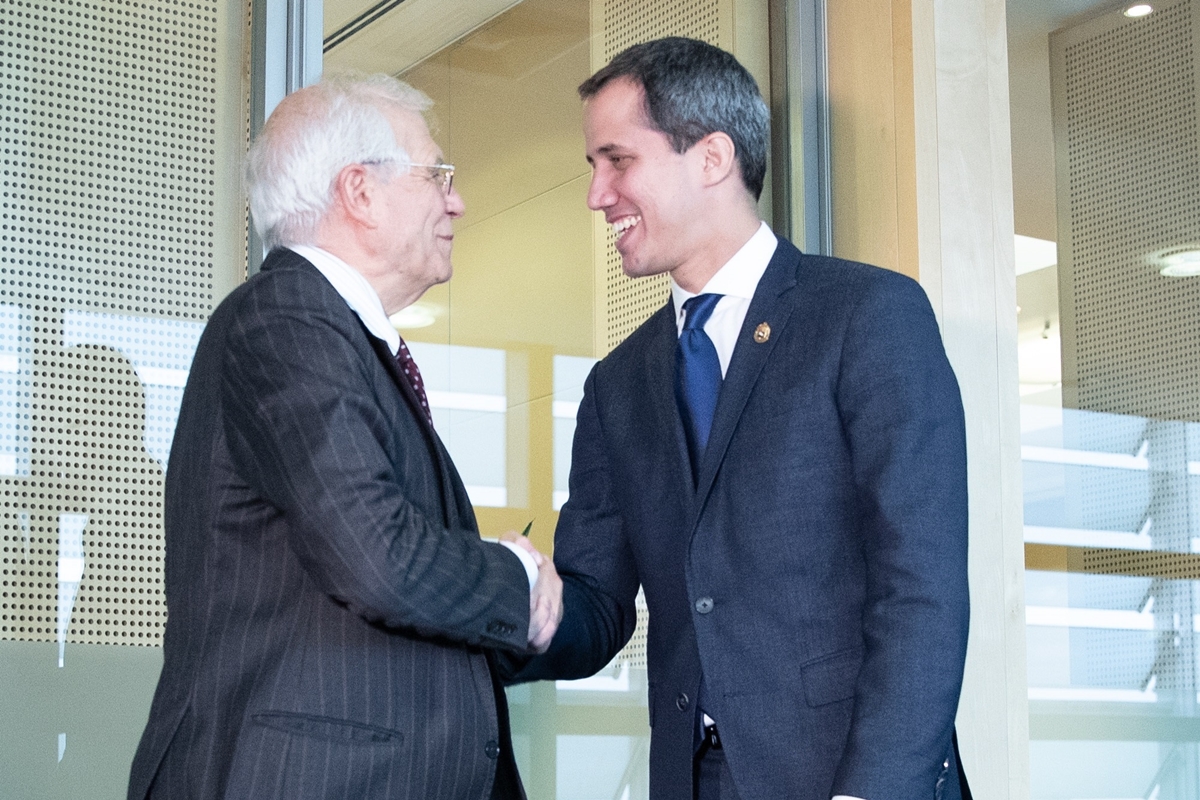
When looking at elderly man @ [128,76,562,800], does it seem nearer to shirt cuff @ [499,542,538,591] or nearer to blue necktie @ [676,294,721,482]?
shirt cuff @ [499,542,538,591]

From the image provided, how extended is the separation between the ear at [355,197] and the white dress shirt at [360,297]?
0.08 m

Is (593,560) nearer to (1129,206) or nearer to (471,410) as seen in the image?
(471,410)

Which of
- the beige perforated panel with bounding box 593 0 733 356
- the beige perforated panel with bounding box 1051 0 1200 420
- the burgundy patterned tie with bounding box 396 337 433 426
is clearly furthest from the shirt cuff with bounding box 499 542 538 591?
the beige perforated panel with bounding box 1051 0 1200 420

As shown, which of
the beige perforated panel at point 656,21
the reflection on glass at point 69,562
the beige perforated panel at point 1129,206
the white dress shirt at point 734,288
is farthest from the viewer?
the beige perforated panel at point 1129,206

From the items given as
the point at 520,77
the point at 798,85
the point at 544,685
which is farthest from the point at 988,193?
the point at 544,685

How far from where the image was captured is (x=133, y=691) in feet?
9.76

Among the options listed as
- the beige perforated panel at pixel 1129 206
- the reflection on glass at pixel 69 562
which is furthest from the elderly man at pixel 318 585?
the beige perforated panel at pixel 1129 206

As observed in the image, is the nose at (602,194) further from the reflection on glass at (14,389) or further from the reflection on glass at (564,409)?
the reflection on glass at (14,389)

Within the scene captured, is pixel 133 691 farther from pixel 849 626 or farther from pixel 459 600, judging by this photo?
pixel 849 626

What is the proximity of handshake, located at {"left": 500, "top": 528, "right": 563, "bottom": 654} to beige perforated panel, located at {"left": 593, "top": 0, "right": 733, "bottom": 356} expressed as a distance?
5.09 feet

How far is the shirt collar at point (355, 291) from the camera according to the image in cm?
215

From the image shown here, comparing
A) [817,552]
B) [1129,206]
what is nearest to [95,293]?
[817,552]

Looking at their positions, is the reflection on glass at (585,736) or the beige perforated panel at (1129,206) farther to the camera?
the beige perforated panel at (1129,206)

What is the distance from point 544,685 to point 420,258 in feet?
4.87
